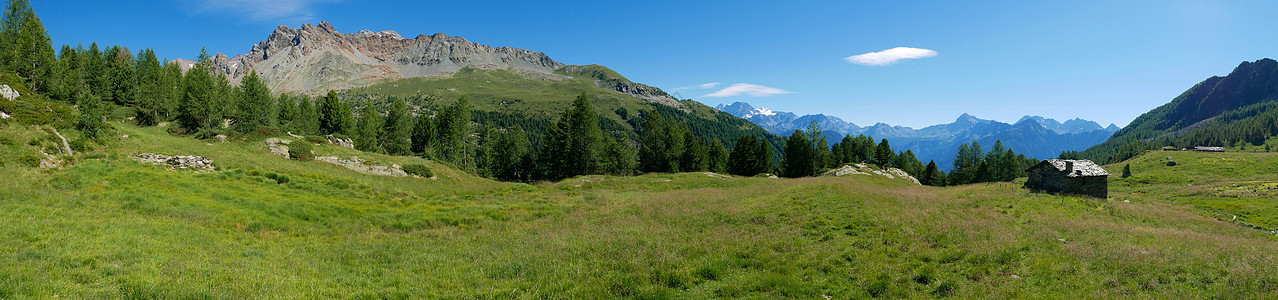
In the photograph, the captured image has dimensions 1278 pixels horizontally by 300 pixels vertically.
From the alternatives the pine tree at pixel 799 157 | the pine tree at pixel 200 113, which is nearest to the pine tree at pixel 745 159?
the pine tree at pixel 799 157

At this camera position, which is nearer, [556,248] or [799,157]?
[556,248]

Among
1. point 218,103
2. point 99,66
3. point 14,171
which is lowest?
point 14,171

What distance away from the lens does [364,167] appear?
139 ft

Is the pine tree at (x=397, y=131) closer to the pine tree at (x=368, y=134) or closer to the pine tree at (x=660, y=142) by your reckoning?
the pine tree at (x=368, y=134)

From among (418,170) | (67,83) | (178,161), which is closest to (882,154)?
(418,170)

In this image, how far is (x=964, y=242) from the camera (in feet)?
40.7

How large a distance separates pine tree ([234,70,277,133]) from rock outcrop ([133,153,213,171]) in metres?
39.8

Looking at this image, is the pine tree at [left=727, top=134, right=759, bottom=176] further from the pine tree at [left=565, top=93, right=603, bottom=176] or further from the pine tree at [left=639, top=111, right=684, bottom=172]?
the pine tree at [left=565, top=93, right=603, bottom=176]

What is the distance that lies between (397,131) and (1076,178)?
90.9m

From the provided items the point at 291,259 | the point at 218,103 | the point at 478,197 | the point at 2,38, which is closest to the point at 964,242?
the point at 291,259

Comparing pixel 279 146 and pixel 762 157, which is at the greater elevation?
pixel 279 146

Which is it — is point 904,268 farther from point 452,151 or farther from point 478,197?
point 452,151

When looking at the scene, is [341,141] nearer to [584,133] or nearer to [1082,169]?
[584,133]

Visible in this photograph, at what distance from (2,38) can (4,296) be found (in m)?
82.4
